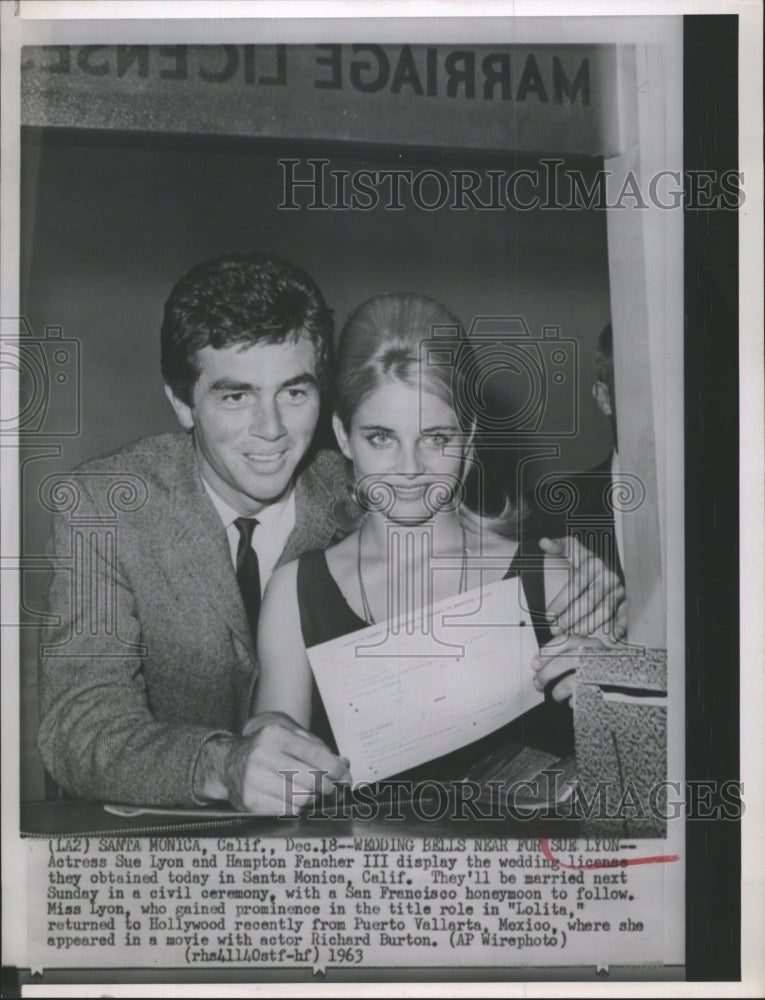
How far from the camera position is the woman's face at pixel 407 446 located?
106 inches

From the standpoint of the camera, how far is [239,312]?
2701 millimetres

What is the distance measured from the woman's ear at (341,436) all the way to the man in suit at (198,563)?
4cm

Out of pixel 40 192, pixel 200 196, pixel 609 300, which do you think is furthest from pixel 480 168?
pixel 40 192

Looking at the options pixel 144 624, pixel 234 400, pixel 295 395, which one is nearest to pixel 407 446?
pixel 295 395

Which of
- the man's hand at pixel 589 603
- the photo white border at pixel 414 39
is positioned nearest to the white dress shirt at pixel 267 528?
the photo white border at pixel 414 39

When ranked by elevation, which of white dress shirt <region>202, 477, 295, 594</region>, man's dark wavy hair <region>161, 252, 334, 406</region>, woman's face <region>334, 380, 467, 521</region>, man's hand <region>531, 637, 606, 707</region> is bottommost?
man's hand <region>531, 637, 606, 707</region>

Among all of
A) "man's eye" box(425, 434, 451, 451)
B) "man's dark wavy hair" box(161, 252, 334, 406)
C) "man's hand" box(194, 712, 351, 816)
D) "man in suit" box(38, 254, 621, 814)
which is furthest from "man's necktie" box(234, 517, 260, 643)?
"man's eye" box(425, 434, 451, 451)

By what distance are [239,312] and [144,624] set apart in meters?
0.79

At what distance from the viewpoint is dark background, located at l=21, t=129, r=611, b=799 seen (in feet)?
8.80

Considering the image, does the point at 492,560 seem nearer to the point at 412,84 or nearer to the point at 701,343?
the point at 701,343

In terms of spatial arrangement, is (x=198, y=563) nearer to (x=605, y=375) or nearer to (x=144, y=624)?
(x=144, y=624)

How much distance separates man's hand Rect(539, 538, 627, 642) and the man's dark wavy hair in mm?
770

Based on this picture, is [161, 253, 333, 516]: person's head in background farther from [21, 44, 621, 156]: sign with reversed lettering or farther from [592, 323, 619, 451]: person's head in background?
[592, 323, 619, 451]: person's head in background
